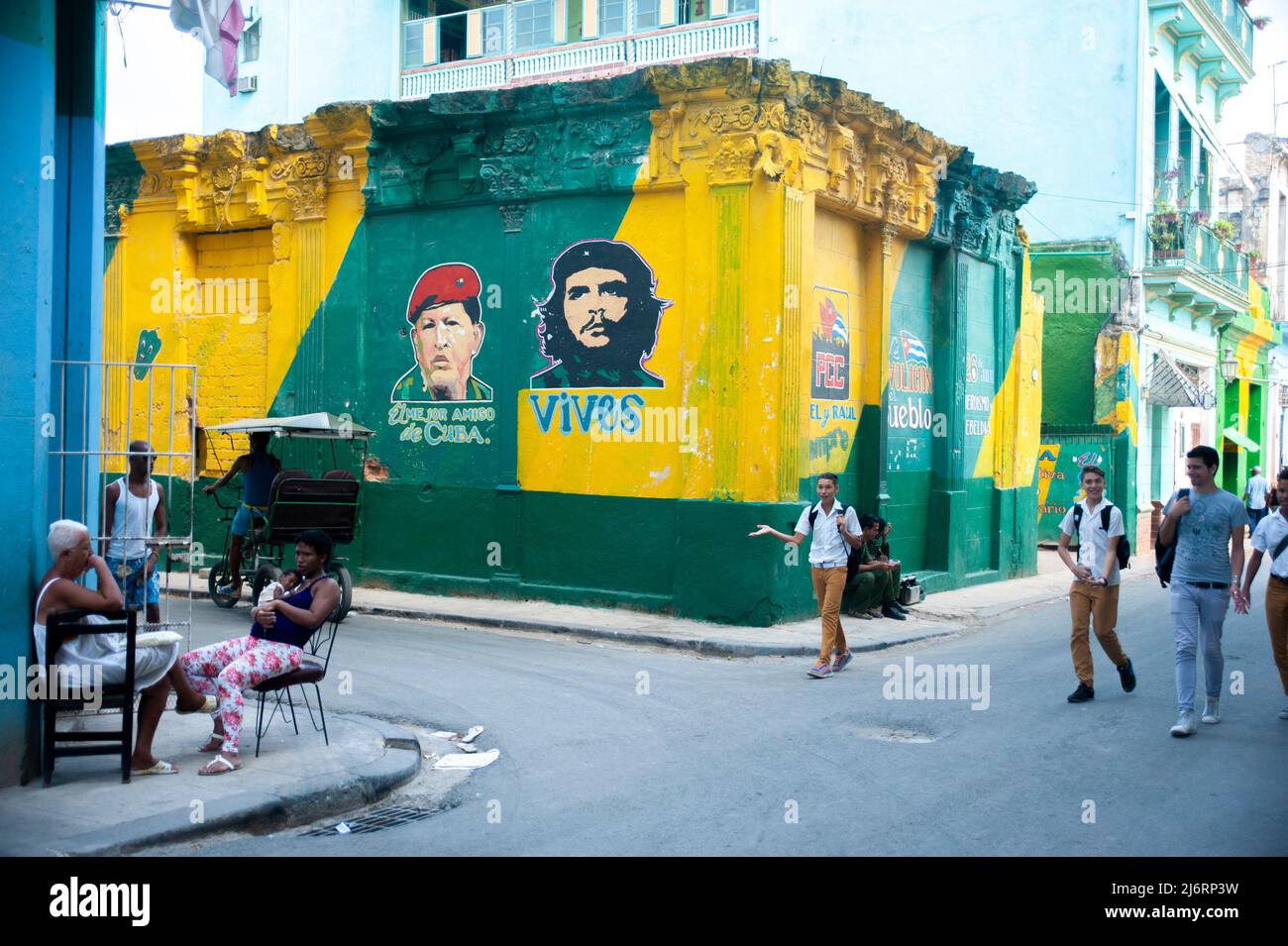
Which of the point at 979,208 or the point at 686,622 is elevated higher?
the point at 979,208

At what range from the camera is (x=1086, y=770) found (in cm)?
782

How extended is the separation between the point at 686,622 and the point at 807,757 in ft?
20.0

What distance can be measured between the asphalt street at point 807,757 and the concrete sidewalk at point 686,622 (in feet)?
1.03

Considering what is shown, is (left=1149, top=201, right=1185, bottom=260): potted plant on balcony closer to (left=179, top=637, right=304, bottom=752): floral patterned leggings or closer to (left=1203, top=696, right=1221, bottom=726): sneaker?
(left=1203, top=696, right=1221, bottom=726): sneaker

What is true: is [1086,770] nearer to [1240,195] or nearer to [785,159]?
[785,159]

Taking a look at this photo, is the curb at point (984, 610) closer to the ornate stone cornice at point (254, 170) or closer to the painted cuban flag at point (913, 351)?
the painted cuban flag at point (913, 351)

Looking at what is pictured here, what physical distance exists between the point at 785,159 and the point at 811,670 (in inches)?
237

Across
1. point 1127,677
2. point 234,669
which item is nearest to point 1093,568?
point 1127,677

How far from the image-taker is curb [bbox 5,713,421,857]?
5.98 meters

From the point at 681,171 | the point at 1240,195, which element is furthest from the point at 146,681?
the point at 1240,195

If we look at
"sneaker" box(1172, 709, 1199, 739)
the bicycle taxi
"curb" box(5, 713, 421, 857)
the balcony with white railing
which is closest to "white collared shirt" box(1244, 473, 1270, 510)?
the balcony with white railing

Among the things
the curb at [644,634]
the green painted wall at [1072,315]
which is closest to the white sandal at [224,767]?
the curb at [644,634]

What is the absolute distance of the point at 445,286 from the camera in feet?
53.7

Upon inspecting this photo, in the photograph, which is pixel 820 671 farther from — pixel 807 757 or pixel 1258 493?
pixel 1258 493
